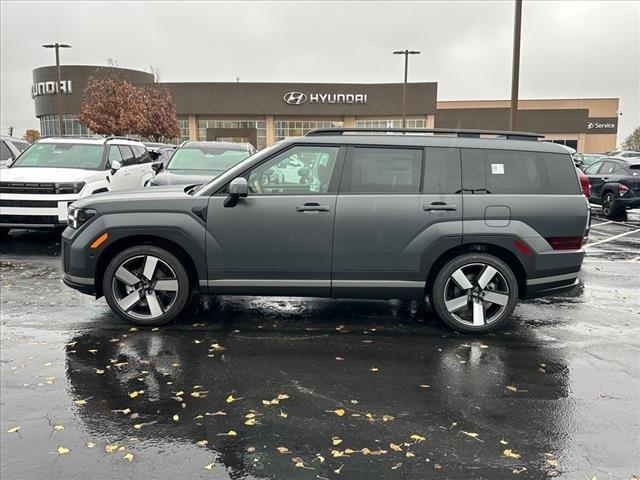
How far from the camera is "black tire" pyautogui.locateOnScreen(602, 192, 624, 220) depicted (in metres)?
16.2

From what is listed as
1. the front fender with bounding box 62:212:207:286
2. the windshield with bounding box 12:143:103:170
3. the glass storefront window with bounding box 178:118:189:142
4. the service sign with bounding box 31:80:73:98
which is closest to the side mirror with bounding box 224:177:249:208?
the front fender with bounding box 62:212:207:286

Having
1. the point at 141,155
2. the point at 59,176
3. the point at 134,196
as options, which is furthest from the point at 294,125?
the point at 134,196

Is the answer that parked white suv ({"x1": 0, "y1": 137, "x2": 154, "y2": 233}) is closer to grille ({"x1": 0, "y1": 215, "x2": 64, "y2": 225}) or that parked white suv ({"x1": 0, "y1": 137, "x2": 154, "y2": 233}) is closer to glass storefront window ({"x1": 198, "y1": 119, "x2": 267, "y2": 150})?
grille ({"x1": 0, "y1": 215, "x2": 64, "y2": 225})

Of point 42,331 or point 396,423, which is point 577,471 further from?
point 42,331

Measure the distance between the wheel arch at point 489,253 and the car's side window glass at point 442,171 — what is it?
0.57 metres

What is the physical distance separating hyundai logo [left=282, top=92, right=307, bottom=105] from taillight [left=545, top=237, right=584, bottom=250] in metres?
51.3

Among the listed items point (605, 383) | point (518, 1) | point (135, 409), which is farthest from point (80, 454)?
point (518, 1)

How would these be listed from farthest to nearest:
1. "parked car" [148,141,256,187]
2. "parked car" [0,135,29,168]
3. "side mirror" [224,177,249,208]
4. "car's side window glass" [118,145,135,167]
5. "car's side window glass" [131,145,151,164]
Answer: "car's side window glass" [131,145,151,164]
"parked car" [0,135,29,168]
"car's side window glass" [118,145,135,167]
"parked car" [148,141,256,187]
"side mirror" [224,177,249,208]

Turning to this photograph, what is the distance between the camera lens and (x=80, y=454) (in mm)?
3264

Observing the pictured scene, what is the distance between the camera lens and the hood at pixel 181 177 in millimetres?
10869

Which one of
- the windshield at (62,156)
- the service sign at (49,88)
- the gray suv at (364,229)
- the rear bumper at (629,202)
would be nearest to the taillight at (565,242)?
the gray suv at (364,229)

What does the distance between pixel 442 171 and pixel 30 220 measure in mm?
7607

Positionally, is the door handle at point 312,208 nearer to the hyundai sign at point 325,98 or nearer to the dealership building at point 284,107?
the dealership building at point 284,107

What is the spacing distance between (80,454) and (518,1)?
15.5 m
